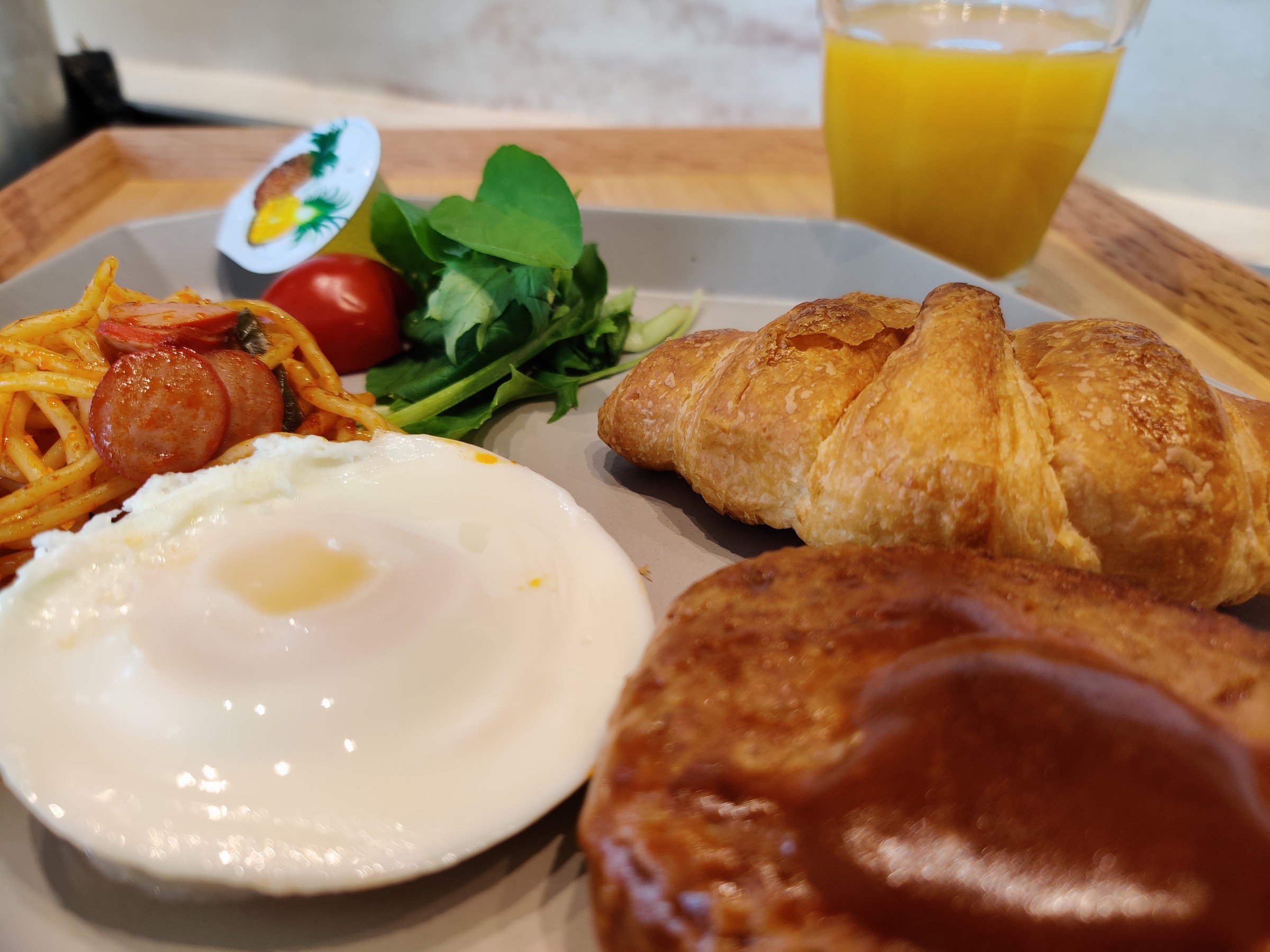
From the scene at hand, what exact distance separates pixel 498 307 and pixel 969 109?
1.81m

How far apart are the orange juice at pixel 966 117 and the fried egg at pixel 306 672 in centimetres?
219

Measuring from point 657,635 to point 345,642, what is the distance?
1.78 ft

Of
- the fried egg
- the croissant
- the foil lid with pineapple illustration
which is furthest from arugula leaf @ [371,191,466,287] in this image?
the croissant

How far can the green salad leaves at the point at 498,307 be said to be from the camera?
2518mm

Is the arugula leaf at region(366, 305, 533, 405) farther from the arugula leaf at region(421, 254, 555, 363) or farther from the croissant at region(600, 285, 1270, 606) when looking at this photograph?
the croissant at region(600, 285, 1270, 606)

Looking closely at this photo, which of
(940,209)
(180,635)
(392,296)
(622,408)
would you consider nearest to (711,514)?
(622,408)

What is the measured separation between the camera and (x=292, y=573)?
1562 millimetres

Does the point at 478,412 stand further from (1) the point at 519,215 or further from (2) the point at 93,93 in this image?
(2) the point at 93,93

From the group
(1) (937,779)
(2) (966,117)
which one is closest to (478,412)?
(1) (937,779)


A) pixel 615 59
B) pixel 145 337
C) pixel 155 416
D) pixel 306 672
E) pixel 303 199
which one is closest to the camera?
pixel 306 672

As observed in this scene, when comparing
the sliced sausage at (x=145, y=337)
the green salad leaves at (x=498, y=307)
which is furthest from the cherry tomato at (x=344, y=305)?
the sliced sausage at (x=145, y=337)

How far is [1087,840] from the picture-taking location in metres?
1.00

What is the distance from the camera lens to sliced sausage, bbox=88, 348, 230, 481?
6.31 feet

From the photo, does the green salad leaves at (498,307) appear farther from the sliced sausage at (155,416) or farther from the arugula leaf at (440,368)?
the sliced sausage at (155,416)
